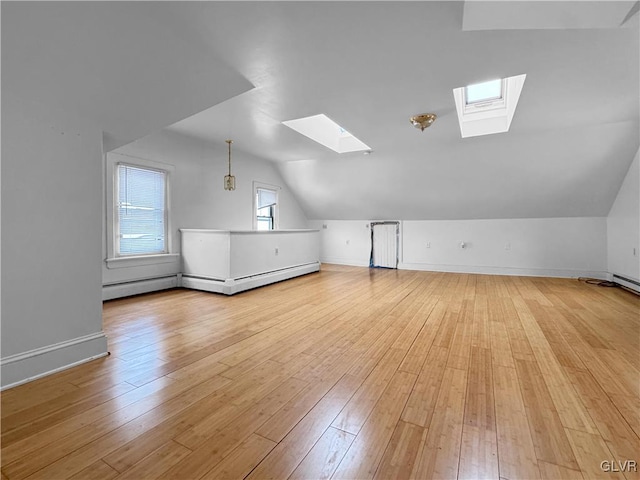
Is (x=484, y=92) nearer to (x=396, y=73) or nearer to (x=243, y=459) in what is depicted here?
(x=396, y=73)

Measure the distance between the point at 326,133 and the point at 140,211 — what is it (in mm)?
3093

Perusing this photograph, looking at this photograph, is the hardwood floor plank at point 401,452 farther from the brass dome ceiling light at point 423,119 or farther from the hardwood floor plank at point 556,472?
the brass dome ceiling light at point 423,119

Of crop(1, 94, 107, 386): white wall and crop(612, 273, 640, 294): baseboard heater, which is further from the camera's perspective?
crop(612, 273, 640, 294): baseboard heater

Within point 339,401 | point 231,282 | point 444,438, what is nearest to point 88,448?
point 339,401

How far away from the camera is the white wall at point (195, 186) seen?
4148 mm

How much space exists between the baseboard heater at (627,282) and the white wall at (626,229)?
60mm

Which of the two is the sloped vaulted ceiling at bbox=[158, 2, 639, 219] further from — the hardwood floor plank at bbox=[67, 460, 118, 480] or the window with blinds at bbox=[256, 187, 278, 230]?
the hardwood floor plank at bbox=[67, 460, 118, 480]

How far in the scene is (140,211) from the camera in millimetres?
4172

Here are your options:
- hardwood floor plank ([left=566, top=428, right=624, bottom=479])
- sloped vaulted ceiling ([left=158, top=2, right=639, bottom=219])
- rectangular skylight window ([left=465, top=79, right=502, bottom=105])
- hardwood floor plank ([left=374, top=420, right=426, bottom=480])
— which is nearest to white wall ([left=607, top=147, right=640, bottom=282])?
sloped vaulted ceiling ([left=158, top=2, right=639, bottom=219])

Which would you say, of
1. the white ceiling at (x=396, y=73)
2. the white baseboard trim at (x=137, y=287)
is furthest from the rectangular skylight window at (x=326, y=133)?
the white baseboard trim at (x=137, y=287)

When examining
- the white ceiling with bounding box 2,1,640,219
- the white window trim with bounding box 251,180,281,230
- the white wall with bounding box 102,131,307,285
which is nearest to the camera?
the white ceiling with bounding box 2,1,640,219

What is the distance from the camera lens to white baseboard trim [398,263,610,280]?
529 centimetres

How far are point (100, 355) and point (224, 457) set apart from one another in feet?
5.06

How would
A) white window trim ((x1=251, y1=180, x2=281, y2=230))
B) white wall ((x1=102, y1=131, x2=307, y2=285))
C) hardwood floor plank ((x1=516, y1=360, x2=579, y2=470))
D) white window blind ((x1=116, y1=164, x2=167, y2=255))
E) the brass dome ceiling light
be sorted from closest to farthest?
hardwood floor plank ((x1=516, y1=360, x2=579, y2=470)), the brass dome ceiling light, white window blind ((x1=116, y1=164, x2=167, y2=255)), white wall ((x1=102, y1=131, x2=307, y2=285)), white window trim ((x1=251, y1=180, x2=281, y2=230))
